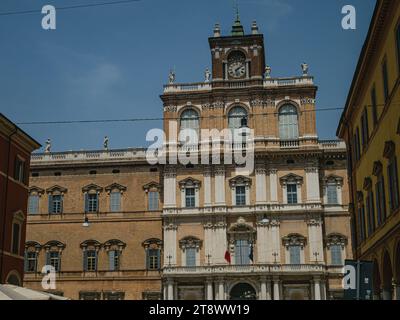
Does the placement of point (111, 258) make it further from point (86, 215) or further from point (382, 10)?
point (382, 10)

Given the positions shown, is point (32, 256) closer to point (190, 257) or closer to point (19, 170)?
point (190, 257)

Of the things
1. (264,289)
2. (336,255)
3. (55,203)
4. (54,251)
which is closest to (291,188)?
(336,255)

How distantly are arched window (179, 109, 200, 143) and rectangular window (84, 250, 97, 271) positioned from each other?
469 inches

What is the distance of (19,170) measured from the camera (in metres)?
33.2

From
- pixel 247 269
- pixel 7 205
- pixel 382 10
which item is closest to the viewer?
pixel 382 10

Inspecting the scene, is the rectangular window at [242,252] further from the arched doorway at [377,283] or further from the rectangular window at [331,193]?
the arched doorway at [377,283]

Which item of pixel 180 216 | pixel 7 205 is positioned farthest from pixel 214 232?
pixel 7 205

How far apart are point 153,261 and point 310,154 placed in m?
15.2

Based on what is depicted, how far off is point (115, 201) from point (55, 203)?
17.3ft

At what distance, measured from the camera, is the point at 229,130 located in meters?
50.3

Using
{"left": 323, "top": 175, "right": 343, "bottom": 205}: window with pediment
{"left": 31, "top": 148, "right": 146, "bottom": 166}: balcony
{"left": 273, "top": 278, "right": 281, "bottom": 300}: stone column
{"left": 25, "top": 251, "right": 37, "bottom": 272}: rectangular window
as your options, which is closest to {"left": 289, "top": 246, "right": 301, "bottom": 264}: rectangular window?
{"left": 273, "top": 278, "right": 281, "bottom": 300}: stone column

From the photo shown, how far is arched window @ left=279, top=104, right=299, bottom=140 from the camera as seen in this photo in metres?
49.8
